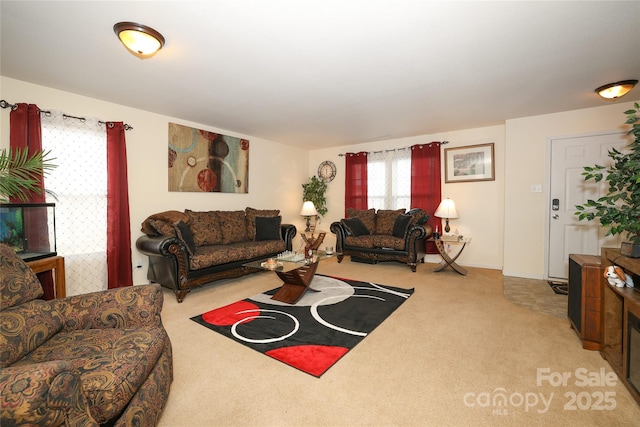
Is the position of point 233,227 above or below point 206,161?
below

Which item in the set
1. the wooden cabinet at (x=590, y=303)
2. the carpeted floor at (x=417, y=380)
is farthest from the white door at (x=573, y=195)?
the wooden cabinet at (x=590, y=303)

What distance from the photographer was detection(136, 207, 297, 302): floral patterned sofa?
3.25m

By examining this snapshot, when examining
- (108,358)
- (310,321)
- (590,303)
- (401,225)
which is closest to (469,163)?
(401,225)

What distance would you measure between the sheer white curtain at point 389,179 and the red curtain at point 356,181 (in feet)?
0.35

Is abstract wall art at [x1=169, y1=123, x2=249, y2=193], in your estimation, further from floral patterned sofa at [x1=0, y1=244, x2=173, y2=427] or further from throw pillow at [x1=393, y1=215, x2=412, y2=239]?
floral patterned sofa at [x1=0, y1=244, x2=173, y2=427]

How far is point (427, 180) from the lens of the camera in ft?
17.1

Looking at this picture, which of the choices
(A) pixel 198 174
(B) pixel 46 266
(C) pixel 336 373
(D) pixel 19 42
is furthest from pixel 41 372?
(A) pixel 198 174

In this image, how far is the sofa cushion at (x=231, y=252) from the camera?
3404 millimetres

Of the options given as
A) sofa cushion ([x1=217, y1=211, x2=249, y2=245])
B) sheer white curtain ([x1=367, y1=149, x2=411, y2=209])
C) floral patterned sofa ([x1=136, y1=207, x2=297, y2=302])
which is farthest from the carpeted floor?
sheer white curtain ([x1=367, y1=149, x2=411, y2=209])

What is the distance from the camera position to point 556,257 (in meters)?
4.07

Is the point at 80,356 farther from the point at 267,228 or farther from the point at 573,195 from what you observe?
the point at 573,195

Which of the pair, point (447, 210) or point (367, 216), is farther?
point (367, 216)

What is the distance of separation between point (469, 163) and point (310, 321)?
3.96 m

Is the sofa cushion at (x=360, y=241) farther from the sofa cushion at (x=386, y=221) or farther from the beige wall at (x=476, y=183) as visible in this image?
the beige wall at (x=476, y=183)
